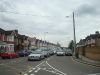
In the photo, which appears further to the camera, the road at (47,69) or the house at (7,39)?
the house at (7,39)

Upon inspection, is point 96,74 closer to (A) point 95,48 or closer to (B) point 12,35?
(A) point 95,48

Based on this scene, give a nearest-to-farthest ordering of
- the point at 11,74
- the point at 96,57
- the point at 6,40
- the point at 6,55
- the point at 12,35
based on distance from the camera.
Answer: the point at 11,74
the point at 96,57
the point at 6,55
the point at 6,40
the point at 12,35

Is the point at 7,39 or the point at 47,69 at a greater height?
the point at 7,39

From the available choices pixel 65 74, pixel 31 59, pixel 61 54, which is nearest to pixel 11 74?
pixel 65 74

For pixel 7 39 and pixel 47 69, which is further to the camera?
pixel 7 39

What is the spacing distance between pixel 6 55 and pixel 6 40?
29.6 m

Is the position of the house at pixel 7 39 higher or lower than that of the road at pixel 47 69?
higher

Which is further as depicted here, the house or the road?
the house

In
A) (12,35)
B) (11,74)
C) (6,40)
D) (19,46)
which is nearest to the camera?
(11,74)

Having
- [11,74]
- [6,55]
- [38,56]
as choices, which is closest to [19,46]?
[6,55]

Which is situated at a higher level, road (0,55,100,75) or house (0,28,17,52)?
house (0,28,17,52)

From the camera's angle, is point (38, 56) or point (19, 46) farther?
point (19, 46)

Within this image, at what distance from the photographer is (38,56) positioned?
32.9 meters

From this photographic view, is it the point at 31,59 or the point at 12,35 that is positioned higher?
the point at 12,35
